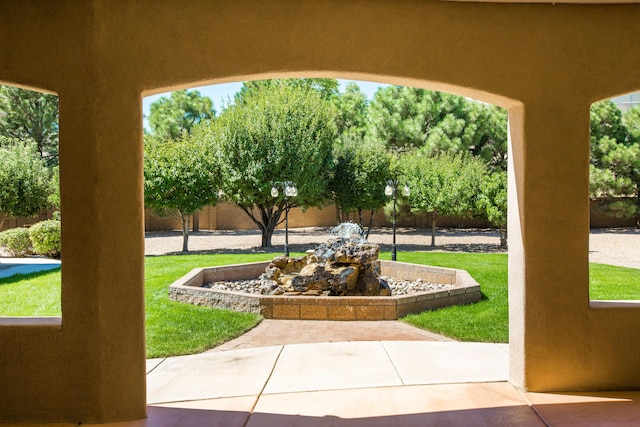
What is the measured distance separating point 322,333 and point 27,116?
27.1 m

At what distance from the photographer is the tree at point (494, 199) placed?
1992 centimetres

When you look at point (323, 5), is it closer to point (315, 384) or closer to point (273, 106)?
point (315, 384)

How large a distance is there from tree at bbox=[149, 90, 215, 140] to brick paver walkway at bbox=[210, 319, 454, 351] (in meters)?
27.5

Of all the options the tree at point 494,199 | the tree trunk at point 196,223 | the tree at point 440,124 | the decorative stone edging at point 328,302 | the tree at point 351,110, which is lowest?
the decorative stone edging at point 328,302

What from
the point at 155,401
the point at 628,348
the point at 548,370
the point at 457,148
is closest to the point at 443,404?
the point at 548,370

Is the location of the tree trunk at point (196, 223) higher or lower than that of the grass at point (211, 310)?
higher

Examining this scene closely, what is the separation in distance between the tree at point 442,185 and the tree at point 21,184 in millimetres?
14152

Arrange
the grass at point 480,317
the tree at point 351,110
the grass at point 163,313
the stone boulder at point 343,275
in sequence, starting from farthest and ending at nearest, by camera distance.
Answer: the tree at point 351,110 → the stone boulder at point 343,275 → the grass at point 480,317 → the grass at point 163,313

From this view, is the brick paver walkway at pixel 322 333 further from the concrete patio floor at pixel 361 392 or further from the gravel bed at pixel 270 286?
the gravel bed at pixel 270 286

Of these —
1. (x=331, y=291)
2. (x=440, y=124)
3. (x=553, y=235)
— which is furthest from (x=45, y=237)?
(x=440, y=124)

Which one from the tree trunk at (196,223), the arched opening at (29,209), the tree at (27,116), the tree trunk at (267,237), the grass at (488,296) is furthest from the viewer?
the tree trunk at (196,223)

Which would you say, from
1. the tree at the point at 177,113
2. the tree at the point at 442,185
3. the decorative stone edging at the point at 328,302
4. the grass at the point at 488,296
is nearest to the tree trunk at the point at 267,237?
the tree at the point at 442,185

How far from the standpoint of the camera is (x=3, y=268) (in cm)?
1489

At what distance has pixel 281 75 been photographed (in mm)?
4262
